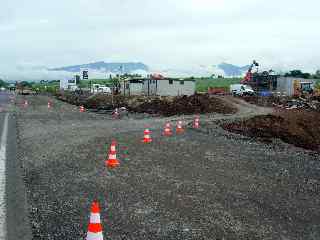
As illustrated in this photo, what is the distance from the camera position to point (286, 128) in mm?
29406

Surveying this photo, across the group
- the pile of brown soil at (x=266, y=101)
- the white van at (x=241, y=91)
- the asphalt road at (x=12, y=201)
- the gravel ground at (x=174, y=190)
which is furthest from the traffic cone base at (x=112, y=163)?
the white van at (x=241, y=91)

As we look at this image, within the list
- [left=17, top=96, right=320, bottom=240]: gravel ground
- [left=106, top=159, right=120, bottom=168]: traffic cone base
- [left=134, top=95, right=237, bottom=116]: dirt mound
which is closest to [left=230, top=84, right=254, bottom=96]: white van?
[left=134, top=95, right=237, bottom=116]: dirt mound

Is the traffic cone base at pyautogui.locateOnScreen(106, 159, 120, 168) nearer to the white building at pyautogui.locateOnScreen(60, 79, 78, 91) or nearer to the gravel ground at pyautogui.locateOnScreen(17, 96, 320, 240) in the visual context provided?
the gravel ground at pyautogui.locateOnScreen(17, 96, 320, 240)

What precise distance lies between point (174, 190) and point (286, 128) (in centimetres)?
1964

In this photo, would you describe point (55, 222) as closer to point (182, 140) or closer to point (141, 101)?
point (182, 140)

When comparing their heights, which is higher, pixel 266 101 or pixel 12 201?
pixel 266 101

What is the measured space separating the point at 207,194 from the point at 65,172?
4784mm

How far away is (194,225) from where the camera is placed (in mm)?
8570

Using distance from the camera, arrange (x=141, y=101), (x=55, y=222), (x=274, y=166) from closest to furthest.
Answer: (x=55, y=222), (x=274, y=166), (x=141, y=101)

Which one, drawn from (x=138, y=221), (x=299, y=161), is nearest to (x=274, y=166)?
(x=299, y=161)

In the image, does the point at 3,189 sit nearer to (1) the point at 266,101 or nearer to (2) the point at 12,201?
(2) the point at 12,201

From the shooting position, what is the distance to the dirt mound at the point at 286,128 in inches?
1007

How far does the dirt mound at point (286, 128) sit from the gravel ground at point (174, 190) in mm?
4912

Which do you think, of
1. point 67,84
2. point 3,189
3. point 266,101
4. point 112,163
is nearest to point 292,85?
point 266,101
